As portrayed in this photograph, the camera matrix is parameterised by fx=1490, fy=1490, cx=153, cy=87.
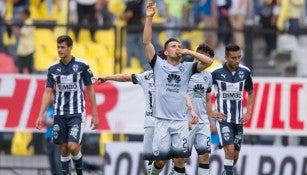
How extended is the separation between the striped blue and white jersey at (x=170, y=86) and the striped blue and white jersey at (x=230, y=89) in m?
1.96

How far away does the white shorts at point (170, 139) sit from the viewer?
69.6 ft

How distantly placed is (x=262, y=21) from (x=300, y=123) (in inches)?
170

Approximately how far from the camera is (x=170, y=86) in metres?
21.1

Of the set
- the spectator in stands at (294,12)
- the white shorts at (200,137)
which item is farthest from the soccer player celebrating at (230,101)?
the spectator in stands at (294,12)

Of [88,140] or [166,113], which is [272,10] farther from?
[166,113]

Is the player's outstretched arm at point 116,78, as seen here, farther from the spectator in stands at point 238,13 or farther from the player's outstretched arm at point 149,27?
the spectator in stands at point 238,13

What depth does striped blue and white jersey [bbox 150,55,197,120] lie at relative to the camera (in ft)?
69.1

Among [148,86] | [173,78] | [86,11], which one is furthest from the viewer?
[86,11]

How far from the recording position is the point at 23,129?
26.7 metres

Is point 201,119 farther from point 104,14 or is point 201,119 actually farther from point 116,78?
point 104,14

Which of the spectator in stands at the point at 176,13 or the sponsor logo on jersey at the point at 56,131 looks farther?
the spectator in stands at the point at 176,13

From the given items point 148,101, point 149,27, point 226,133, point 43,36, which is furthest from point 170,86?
point 43,36

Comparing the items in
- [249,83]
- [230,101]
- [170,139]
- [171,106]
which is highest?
[249,83]

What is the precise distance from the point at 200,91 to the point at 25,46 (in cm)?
549
